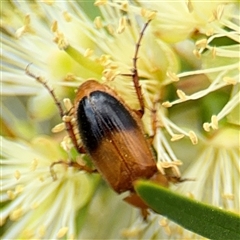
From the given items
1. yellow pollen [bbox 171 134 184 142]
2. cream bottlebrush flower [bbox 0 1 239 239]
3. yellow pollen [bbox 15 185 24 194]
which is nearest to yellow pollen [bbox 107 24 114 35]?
cream bottlebrush flower [bbox 0 1 239 239]

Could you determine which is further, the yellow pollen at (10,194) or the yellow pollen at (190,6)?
the yellow pollen at (10,194)

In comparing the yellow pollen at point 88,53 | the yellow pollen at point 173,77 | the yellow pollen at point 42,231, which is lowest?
the yellow pollen at point 42,231

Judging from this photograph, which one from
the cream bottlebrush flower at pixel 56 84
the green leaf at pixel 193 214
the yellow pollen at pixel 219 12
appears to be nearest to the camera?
the green leaf at pixel 193 214

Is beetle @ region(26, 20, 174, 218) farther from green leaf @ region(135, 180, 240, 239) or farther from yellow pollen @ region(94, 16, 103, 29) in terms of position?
green leaf @ region(135, 180, 240, 239)

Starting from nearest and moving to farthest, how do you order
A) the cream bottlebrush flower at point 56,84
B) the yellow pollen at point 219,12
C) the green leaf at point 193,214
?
1. the green leaf at point 193,214
2. the yellow pollen at point 219,12
3. the cream bottlebrush flower at point 56,84

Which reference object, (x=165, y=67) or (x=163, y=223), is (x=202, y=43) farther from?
(x=163, y=223)

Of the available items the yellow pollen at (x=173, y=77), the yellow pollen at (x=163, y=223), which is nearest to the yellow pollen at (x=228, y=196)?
the yellow pollen at (x=163, y=223)

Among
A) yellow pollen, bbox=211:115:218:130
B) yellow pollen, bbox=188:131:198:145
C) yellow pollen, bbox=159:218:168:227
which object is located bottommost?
yellow pollen, bbox=159:218:168:227

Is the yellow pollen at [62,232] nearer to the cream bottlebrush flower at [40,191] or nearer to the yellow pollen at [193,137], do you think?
the cream bottlebrush flower at [40,191]
